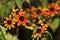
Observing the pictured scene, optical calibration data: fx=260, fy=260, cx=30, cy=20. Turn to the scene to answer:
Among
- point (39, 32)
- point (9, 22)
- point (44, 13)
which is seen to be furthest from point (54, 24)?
point (9, 22)

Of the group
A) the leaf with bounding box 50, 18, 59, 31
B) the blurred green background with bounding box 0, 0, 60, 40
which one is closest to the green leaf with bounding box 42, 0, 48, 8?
the blurred green background with bounding box 0, 0, 60, 40

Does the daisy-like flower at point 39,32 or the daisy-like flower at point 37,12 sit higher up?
the daisy-like flower at point 37,12

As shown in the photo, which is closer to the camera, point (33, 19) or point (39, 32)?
point (39, 32)

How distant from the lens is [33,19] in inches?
78.5

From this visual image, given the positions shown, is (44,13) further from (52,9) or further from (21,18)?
(21,18)

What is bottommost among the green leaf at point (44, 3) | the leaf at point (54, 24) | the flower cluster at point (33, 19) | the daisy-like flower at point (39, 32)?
the leaf at point (54, 24)

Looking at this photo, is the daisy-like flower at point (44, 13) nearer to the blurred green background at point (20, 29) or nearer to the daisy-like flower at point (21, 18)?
the blurred green background at point (20, 29)

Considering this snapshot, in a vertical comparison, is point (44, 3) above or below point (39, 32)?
above

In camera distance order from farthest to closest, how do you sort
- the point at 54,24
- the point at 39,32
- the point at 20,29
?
the point at 54,24
the point at 20,29
the point at 39,32

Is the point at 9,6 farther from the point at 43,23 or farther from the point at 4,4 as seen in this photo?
the point at 43,23

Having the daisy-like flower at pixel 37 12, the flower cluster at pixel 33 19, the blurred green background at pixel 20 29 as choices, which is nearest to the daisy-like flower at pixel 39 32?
the flower cluster at pixel 33 19

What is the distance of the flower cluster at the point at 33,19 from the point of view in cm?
182

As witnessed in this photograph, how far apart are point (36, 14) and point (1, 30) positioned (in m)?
0.33

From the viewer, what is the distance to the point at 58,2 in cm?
225
